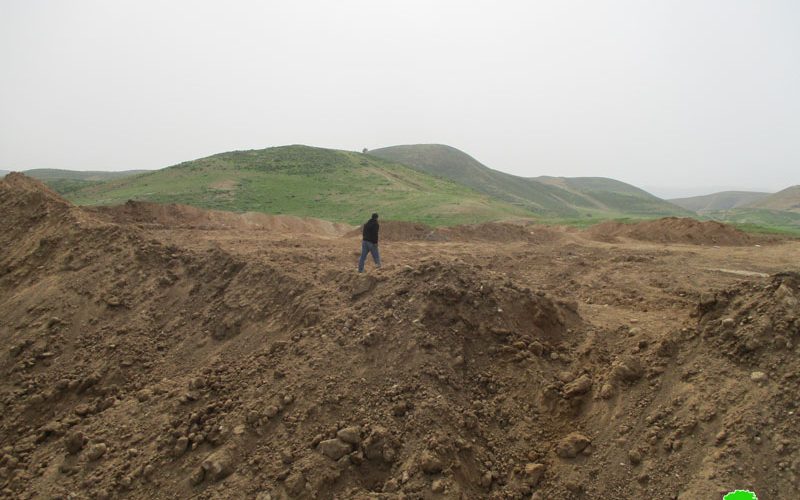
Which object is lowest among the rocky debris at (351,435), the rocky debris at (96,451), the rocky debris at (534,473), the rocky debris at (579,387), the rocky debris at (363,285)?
the rocky debris at (96,451)

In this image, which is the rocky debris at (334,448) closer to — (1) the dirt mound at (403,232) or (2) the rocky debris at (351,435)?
(2) the rocky debris at (351,435)

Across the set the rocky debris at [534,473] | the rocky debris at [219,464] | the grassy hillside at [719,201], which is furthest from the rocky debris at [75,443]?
the grassy hillside at [719,201]

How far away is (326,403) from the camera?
5348 mm

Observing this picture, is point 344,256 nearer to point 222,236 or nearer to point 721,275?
point 222,236

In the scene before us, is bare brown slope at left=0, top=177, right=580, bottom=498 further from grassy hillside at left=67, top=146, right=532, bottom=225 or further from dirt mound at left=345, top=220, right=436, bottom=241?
grassy hillside at left=67, top=146, right=532, bottom=225

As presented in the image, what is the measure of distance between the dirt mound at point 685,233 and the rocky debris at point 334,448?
16739 mm

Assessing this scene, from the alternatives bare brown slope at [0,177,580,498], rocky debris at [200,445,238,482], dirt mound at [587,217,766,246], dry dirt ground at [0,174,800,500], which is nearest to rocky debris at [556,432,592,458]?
dry dirt ground at [0,174,800,500]

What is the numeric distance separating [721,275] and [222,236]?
12512mm

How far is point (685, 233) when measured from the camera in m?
18.1

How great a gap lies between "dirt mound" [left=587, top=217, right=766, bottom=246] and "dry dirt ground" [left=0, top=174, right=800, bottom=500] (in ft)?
32.0

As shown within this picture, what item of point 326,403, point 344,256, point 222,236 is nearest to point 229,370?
point 326,403

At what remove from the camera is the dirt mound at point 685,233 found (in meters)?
17.6

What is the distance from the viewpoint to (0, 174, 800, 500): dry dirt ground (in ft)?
14.3

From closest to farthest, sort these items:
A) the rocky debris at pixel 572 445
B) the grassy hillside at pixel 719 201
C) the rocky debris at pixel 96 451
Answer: the rocky debris at pixel 572 445 < the rocky debris at pixel 96 451 < the grassy hillside at pixel 719 201
